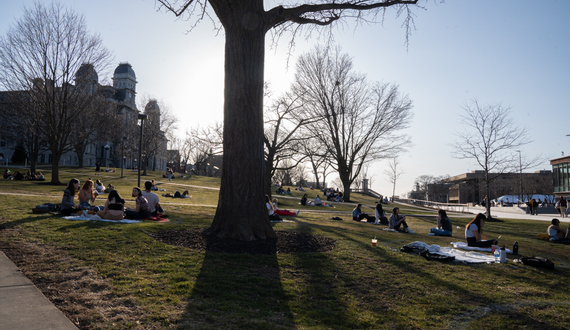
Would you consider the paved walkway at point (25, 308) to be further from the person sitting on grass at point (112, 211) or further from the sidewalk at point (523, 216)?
the sidewalk at point (523, 216)

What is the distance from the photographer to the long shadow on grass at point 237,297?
12.7 feet

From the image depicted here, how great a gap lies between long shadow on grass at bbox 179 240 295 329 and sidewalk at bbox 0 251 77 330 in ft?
4.02

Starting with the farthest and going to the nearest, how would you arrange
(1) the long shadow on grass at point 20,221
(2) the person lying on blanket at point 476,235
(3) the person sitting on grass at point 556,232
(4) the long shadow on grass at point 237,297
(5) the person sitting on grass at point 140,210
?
(3) the person sitting on grass at point 556,232, (5) the person sitting on grass at point 140,210, (2) the person lying on blanket at point 476,235, (1) the long shadow on grass at point 20,221, (4) the long shadow on grass at point 237,297

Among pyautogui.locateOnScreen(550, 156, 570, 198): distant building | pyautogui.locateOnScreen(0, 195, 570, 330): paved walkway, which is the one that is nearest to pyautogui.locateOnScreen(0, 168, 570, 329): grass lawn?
pyautogui.locateOnScreen(0, 195, 570, 330): paved walkway

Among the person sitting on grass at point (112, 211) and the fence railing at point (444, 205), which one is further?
the fence railing at point (444, 205)

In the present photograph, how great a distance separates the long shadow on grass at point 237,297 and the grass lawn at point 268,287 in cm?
2

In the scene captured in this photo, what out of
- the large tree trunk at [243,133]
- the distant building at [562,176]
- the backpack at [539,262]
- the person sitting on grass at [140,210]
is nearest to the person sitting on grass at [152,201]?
the person sitting on grass at [140,210]

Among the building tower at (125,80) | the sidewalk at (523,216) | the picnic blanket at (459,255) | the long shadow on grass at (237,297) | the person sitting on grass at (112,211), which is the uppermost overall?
the building tower at (125,80)

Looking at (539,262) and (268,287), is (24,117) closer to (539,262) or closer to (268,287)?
(268,287)

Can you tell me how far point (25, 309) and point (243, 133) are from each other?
527 centimetres

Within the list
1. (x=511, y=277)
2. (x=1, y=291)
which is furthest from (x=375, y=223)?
(x=1, y=291)

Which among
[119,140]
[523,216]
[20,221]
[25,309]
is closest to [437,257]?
[25,309]

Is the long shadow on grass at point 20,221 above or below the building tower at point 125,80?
below

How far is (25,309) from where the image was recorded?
3.63 meters
